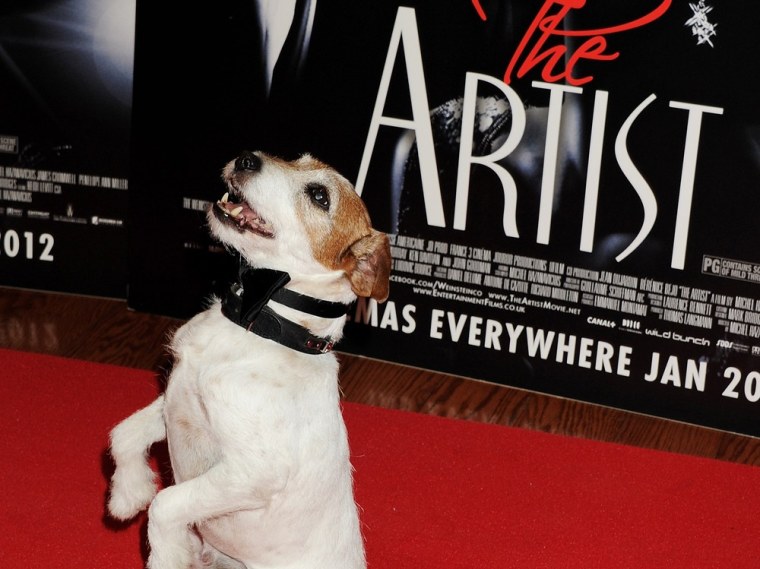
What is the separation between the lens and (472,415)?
4.18m

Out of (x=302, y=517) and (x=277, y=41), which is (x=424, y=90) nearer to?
(x=277, y=41)

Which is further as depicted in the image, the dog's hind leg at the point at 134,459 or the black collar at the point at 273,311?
the dog's hind leg at the point at 134,459

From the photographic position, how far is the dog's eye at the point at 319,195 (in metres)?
2.68

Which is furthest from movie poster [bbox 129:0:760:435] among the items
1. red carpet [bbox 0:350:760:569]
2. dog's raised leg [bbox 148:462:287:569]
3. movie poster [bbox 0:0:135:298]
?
dog's raised leg [bbox 148:462:287:569]

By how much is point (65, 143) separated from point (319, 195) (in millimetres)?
2216

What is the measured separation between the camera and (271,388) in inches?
98.2

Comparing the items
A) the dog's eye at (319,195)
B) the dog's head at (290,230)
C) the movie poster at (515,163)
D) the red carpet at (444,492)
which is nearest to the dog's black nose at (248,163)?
the dog's head at (290,230)

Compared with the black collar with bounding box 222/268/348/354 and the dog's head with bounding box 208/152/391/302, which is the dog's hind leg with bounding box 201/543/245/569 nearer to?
the black collar with bounding box 222/268/348/354

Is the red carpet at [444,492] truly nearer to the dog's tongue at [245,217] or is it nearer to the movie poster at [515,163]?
the movie poster at [515,163]

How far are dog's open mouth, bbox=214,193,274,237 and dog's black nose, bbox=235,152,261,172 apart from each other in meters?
0.09

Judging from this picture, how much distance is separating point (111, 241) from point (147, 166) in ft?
1.30

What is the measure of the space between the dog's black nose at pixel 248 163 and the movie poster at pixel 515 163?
5.32 ft

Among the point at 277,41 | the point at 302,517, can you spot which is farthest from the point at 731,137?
the point at 302,517

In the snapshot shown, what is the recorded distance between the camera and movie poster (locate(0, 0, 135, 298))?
4395 millimetres
